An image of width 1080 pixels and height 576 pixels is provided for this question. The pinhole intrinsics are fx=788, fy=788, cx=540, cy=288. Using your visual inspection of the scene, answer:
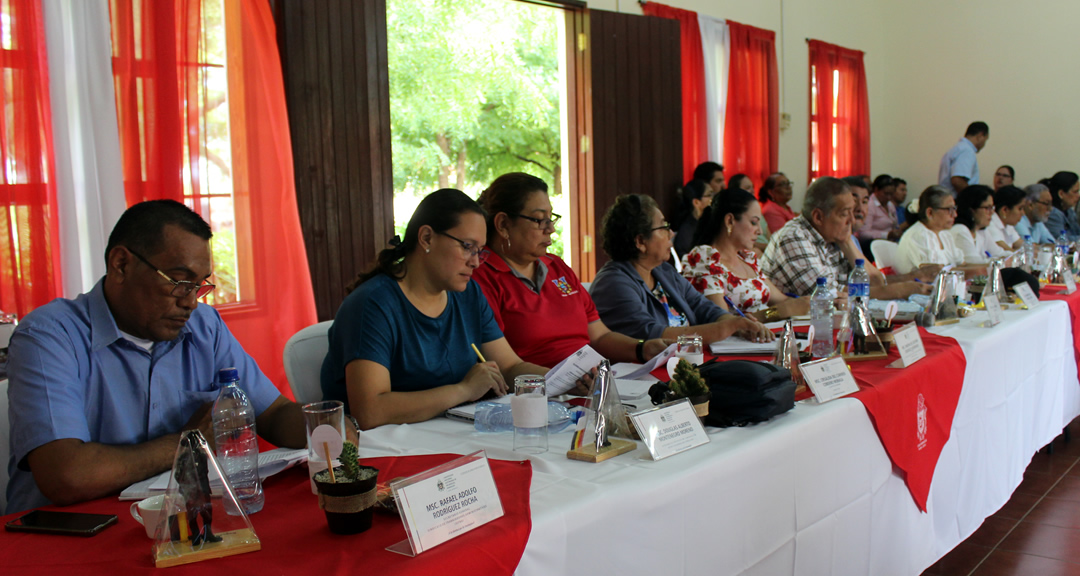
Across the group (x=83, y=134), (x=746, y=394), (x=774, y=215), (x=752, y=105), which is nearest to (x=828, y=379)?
(x=746, y=394)

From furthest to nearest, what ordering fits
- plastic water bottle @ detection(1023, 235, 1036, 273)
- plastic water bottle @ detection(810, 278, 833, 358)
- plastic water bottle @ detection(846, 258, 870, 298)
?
1. plastic water bottle @ detection(1023, 235, 1036, 273)
2. plastic water bottle @ detection(846, 258, 870, 298)
3. plastic water bottle @ detection(810, 278, 833, 358)

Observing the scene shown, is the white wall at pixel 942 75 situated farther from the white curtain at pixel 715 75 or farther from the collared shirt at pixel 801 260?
the collared shirt at pixel 801 260

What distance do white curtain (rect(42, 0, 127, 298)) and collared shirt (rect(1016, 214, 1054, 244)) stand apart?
6.14 m

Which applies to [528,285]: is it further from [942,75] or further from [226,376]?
[942,75]

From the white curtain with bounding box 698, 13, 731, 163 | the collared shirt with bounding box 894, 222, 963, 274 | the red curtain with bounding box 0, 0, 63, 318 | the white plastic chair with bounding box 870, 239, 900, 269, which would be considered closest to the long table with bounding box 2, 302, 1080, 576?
the collared shirt with bounding box 894, 222, 963, 274

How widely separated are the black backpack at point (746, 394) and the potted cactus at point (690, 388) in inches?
1.4

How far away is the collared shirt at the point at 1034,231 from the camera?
609 cm

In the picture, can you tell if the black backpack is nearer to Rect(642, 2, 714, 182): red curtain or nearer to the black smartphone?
the black smartphone

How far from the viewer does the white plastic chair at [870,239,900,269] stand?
4370mm

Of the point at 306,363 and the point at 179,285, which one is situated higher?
the point at 179,285

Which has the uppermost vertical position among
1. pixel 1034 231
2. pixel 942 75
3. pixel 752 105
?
pixel 942 75

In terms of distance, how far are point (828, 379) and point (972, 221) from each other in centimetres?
385

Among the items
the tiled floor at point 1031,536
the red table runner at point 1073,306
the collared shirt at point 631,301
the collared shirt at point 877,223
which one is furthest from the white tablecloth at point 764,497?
the collared shirt at point 877,223

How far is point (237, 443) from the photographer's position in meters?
1.15
